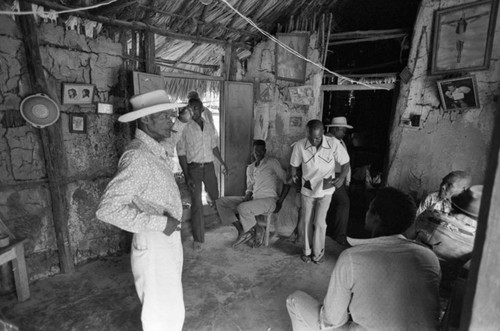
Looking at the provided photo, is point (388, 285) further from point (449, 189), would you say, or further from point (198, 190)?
point (198, 190)

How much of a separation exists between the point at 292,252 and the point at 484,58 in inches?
129

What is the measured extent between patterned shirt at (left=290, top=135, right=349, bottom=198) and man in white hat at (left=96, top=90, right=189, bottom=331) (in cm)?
207

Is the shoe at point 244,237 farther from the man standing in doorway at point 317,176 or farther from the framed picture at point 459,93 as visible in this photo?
the framed picture at point 459,93

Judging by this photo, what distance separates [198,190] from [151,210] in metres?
2.32

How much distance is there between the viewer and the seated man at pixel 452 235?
2004 millimetres

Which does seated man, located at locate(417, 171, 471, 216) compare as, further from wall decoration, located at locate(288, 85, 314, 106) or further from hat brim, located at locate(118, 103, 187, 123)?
hat brim, located at locate(118, 103, 187, 123)

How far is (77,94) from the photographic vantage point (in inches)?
130

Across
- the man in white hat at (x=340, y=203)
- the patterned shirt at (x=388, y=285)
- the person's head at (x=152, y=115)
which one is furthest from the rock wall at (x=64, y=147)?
the patterned shirt at (x=388, y=285)

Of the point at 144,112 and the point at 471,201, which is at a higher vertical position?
the point at 144,112

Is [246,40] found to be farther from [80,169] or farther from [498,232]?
[498,232]

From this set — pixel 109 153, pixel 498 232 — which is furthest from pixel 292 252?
pixel 498 232

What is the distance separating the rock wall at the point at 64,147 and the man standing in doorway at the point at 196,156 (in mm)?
815

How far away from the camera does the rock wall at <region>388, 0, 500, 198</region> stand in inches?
134

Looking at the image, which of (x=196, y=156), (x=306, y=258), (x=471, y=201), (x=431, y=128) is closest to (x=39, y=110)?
(x=196, y=156)
